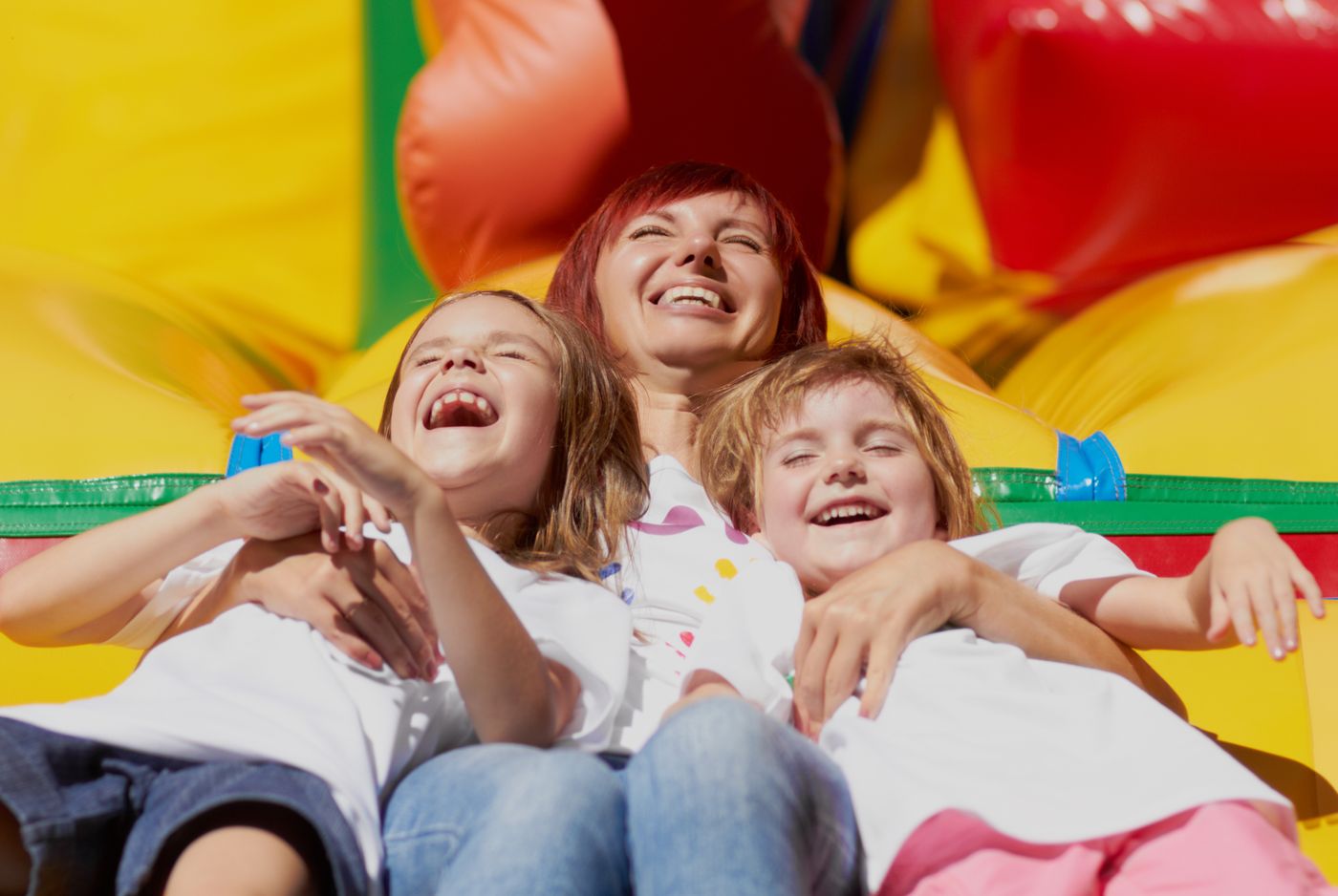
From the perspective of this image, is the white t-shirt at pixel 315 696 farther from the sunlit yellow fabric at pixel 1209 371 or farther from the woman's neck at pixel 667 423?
the sunlit yellow fabric at pixel 1209 371

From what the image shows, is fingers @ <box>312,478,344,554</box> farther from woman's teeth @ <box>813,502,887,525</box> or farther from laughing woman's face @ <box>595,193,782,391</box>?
laughing woman's face @ <box>595,193,782,391</box>

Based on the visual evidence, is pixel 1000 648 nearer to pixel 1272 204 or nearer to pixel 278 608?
pixel 278 608

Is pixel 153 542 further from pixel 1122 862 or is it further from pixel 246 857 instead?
pixel 1122 862

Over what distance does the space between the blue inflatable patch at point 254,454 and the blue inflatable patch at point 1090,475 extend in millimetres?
682

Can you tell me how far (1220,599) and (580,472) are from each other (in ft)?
1.52

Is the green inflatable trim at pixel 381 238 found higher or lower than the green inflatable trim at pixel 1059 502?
higher

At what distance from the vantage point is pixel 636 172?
1.67 m

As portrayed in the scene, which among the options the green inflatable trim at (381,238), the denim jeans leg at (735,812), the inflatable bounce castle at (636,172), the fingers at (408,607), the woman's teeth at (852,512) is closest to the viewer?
the denim jeans leg at (735,812)

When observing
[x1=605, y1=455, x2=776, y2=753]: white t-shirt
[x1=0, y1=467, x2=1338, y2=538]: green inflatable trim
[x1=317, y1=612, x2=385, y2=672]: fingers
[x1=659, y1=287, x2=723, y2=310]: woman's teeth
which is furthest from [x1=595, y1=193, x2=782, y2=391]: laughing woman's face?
[x1=317, y1=612, x2=385, y2=672]: fingers

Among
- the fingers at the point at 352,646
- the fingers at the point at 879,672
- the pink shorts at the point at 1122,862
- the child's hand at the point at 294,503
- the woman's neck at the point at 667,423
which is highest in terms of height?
the woman's neck at the point at 667,423

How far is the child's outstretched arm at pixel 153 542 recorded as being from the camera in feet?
2.72

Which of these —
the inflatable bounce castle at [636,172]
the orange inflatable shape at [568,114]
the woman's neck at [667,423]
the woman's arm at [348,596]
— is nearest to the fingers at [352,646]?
the woman's arm at [348,596]

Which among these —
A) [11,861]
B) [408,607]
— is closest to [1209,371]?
[408,607]

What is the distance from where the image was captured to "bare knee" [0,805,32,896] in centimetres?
66
